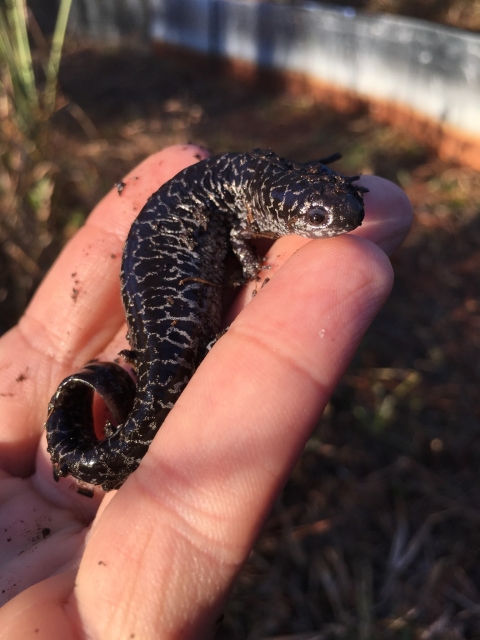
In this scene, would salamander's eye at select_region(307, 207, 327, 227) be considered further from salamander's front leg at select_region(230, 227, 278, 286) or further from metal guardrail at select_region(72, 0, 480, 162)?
metal guardrail at select_region(72, 0, 480, 162)

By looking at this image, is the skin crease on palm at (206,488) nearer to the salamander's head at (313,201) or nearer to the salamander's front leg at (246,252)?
the salamander's head at (313,201)

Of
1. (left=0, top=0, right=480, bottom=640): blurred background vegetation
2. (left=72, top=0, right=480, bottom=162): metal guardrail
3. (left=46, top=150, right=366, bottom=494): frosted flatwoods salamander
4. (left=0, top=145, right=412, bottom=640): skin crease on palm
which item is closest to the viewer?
(left=0, top=145, right=412, bottom=640): skin crease on palm

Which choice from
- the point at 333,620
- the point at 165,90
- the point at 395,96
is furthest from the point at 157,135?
the point at 333,620

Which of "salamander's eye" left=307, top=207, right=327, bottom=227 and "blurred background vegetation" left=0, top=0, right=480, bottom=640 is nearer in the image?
"salamander's eye" left=307, top=207, right=327, bottom=227

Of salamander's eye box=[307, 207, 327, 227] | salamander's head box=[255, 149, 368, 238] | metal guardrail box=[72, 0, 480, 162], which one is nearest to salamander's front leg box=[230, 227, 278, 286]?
salamander's head box=[255, 149, 368, 238]

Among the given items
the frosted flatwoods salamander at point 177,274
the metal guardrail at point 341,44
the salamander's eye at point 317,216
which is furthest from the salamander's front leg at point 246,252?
the metal guardrail at point 341,44

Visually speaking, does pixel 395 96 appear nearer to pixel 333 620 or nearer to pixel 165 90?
pixel 165 90

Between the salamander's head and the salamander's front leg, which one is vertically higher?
the salamander's head
